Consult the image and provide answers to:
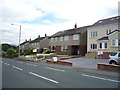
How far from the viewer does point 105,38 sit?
30.5 m

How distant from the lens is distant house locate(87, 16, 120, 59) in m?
28.0

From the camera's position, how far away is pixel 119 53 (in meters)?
16.6

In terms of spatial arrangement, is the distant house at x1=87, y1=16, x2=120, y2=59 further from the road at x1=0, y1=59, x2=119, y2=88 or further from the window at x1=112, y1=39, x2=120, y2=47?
the road at x1=0, y1=59, x2=119, y2=88

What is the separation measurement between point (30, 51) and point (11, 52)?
724cm

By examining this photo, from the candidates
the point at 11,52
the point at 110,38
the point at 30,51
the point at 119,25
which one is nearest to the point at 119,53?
the point at 110,38

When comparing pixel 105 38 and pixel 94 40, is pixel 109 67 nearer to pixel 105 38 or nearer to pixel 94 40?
pixel 105 38

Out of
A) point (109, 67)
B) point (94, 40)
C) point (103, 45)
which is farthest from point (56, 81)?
point (94, 40)

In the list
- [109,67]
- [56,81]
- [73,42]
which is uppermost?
[73,42]

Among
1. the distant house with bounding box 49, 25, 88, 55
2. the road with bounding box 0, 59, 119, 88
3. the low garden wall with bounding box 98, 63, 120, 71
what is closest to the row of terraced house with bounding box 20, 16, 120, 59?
the distant house with bounding box 49, 25, 88, 55

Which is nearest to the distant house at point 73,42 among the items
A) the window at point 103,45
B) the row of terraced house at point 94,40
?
the row of terraced house at point 94,40

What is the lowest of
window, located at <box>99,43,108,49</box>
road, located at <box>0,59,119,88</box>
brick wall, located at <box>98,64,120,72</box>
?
road, located at <box>0,59,119,88</box>

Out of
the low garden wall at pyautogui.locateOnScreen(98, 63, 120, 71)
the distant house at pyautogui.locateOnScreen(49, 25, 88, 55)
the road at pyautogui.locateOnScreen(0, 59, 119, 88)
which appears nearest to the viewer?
the road at pyautogui.locateOnScreen(0, 59, 119, 88)

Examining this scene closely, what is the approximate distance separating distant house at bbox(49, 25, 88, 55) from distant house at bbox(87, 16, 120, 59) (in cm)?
478

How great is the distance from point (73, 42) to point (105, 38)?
13.3 metres
